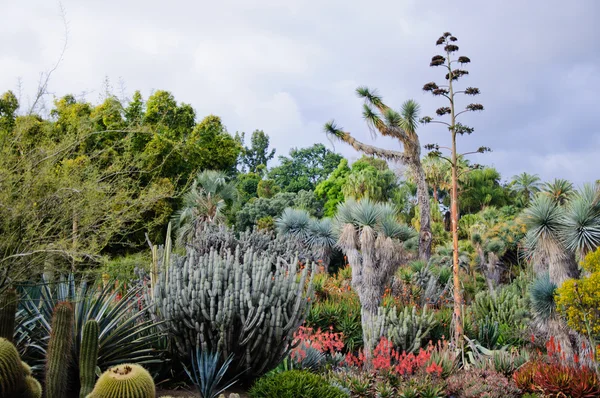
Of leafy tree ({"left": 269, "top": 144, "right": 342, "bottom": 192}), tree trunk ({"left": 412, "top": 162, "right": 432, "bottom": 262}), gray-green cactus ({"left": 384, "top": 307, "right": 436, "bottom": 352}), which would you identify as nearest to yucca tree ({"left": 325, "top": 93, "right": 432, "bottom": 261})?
tree trunk ({"left": 412, "top": 162, "right": 432, "bottom": 262})

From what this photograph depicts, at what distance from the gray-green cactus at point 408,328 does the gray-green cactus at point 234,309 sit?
14.8ft

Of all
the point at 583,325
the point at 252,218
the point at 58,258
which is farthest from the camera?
the point at 252,218

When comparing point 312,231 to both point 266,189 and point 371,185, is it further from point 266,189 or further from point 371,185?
point 266,189

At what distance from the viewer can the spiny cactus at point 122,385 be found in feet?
15.3

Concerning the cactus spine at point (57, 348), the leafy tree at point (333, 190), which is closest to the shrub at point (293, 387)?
the cactus spine at point (57, 348)

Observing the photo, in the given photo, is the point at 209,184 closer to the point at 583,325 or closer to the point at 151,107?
the point at 151,107

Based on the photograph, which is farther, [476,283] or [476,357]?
[476,283]

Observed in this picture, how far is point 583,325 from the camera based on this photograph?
10.1 m

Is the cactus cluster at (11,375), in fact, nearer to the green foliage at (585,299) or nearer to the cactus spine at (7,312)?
the cactus spine at (7,312)

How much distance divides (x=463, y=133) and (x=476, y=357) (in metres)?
4.47

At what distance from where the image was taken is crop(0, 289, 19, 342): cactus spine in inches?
218

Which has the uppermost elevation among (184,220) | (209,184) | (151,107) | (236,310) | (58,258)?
(151,107)

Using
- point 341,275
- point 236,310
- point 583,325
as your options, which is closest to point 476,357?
point 583,325

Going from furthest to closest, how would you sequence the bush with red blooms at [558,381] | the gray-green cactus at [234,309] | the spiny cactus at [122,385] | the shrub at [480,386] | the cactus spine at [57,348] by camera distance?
the bush with red blooms at [558,381], the shrub at [480,386], the gray-green cactus at [234,309], the cactus spine at [57,348], the spiny cactus at [122,385]
